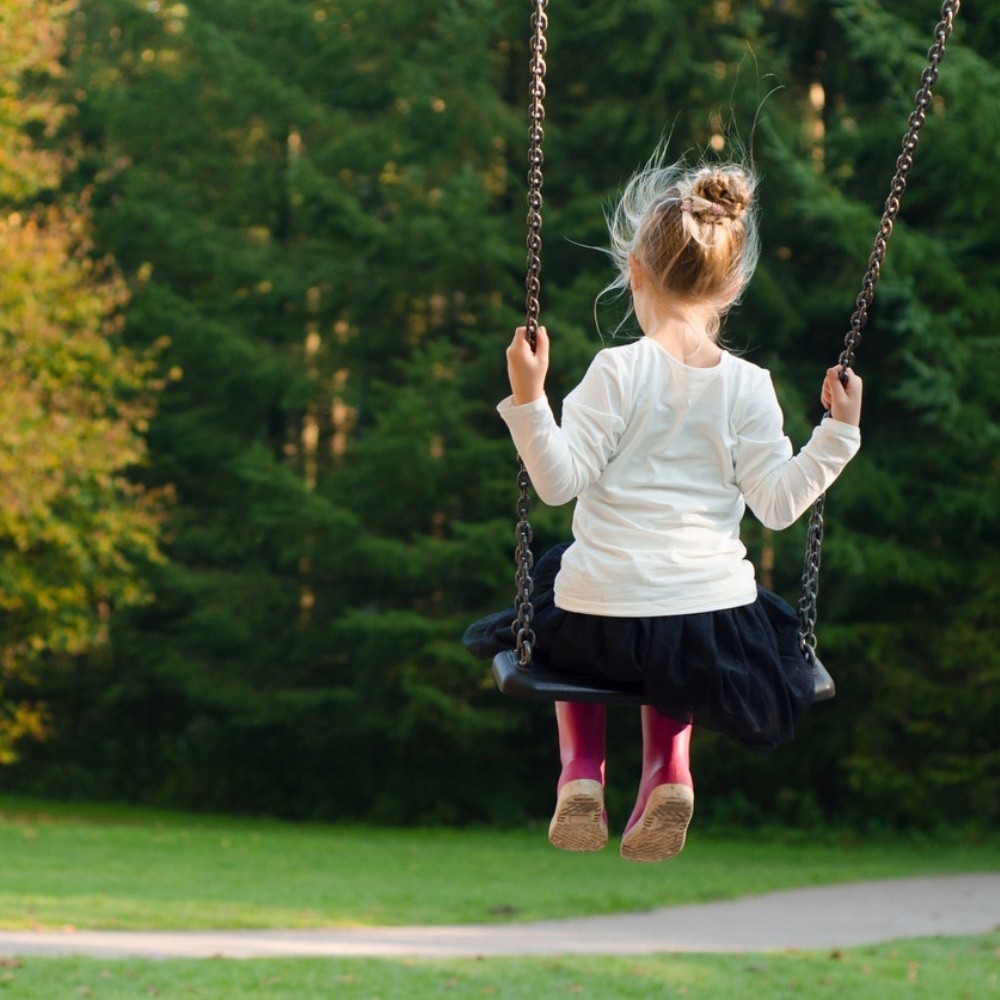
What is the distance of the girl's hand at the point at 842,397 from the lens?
3.34 meters

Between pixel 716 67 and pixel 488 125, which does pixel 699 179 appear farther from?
pixel 488 125

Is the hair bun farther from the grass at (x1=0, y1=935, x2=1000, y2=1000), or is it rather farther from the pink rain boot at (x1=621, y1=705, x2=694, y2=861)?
the grass at (x1=0, y1=935, x2=1000, y2=1000)

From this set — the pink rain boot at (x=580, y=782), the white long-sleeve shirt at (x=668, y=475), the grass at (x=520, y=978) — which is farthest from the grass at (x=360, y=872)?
the white long-sleeve shirt at (x=668, y=475)

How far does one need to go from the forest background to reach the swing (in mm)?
9559

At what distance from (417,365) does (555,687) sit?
496 inches

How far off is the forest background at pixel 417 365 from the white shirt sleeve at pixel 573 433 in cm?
1006

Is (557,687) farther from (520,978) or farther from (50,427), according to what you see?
(50,427)

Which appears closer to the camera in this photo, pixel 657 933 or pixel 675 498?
pixel 675 498

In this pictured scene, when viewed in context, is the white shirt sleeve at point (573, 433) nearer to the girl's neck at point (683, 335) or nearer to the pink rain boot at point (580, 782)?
the girl's neck at point (683, 335)

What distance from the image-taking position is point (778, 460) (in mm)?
3357

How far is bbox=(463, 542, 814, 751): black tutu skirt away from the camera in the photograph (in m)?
3.24

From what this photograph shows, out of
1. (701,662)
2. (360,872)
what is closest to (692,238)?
(701,662)

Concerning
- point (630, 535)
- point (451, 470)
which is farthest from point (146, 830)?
point (630, 535)

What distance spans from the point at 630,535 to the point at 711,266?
56cm
